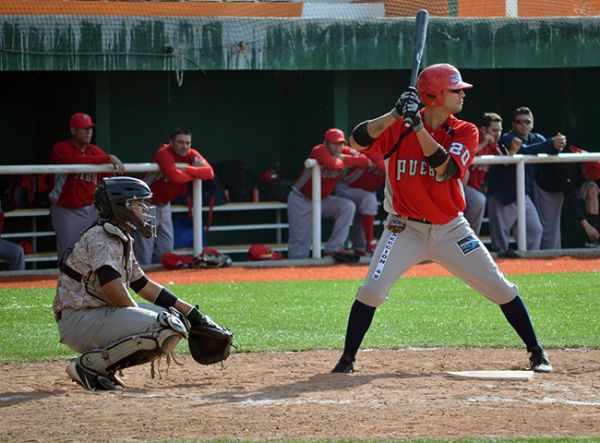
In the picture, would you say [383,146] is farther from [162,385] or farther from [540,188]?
[540,188]

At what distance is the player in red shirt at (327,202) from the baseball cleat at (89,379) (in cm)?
675

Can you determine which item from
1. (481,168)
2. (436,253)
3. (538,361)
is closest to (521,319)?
(538,361)

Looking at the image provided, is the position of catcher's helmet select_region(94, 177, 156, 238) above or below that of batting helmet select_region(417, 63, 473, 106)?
below

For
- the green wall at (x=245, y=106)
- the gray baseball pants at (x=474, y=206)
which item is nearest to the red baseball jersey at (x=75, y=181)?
the green wall at (x=245, y=106)

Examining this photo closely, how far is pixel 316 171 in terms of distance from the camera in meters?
12.5

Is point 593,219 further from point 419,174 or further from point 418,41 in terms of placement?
point 419,174

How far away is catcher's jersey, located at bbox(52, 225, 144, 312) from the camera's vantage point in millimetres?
5902

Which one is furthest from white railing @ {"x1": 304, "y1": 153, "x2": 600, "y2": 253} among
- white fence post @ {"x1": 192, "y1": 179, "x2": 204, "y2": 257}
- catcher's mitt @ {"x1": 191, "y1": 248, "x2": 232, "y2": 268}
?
white fence post @ {"x1": 192, "y1": 179, "x2": 204, "y2": 257}

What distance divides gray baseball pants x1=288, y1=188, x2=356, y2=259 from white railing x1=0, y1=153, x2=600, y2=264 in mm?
243

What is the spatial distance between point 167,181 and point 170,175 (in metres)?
0.25

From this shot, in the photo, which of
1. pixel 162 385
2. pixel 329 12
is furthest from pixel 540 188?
pixel 162 385

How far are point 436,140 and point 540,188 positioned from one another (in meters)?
7.38

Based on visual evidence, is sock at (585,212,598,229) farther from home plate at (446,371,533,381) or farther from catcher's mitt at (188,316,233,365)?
catcher's mitt at (188,316,233,365)

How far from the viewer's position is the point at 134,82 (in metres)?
14.3
